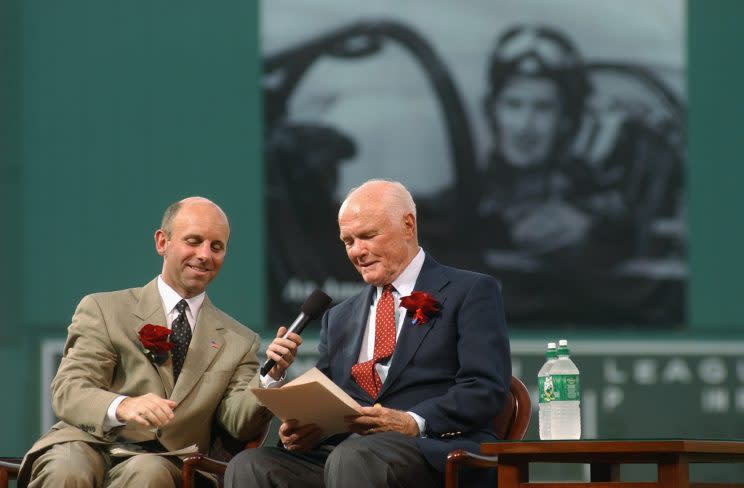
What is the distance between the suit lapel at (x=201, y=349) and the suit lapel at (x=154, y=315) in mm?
38

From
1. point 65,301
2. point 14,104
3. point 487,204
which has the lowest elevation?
point 65,301

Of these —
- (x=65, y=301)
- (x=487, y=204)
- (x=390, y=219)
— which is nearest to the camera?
(x=390, y=219)

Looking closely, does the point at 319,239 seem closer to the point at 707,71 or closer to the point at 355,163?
the point at 355,163

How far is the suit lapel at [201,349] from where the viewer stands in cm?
399

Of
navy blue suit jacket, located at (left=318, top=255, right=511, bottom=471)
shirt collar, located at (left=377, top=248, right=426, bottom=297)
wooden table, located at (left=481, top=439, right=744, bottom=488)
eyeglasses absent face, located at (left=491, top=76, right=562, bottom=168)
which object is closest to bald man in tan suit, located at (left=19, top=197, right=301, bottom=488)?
navy blue suit jacket, located at (left=318, top=255, right=511, bottom=471)

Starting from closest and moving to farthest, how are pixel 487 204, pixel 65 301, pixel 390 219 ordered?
pixel 390 219
pixel 65 301
pixel 487 204

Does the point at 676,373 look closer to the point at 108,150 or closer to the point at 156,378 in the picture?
the point at 108,150

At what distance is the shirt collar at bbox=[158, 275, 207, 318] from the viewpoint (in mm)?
4180

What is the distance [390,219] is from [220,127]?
6.91ft

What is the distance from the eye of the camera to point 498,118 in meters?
6.14

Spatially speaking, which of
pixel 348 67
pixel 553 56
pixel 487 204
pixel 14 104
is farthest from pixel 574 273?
pixel 14 104

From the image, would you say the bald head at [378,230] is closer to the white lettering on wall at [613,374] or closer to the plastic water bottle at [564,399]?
the plastic water bottle at [564,399]

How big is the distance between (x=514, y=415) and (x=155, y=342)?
1.13m

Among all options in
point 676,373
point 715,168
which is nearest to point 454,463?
point 676,373
